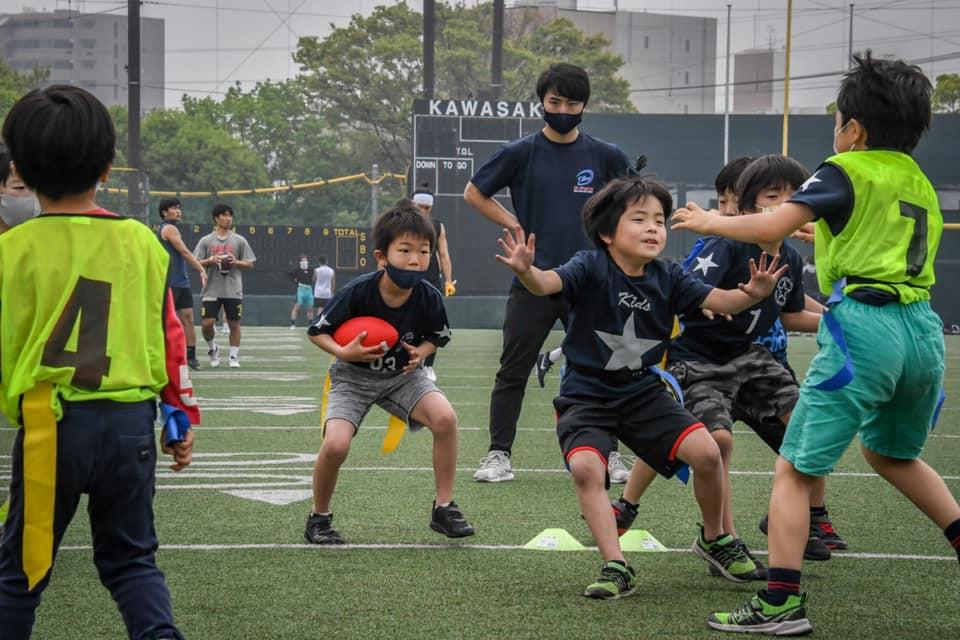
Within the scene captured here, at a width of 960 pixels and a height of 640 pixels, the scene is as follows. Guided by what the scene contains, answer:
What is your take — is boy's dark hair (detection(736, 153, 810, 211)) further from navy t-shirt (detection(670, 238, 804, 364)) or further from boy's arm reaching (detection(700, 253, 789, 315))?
boy's arm reaching (detection(700, 253, 789, 315))

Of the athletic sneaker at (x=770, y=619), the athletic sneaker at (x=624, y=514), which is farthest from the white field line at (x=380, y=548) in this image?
the athletic sneaker at (x=770, y=619)

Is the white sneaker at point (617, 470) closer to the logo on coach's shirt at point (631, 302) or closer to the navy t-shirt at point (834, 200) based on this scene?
the logo on coach's shirt at point (631, 302)

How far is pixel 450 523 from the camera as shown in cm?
600

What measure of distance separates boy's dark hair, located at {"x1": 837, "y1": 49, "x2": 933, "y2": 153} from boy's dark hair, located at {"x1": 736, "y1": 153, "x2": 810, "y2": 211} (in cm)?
105

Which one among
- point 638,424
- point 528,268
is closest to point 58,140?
point 528,268

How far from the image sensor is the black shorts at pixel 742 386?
5.76m

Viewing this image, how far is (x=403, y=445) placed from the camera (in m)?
9.57

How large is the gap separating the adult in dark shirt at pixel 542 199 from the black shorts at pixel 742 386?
202 cm

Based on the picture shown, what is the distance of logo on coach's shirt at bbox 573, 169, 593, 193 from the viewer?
309 inches

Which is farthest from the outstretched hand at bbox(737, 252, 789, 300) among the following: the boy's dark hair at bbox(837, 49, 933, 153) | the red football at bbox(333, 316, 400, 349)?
the red football at bbox(333, 316, 400, 349)

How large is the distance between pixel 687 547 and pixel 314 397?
25.2 ft

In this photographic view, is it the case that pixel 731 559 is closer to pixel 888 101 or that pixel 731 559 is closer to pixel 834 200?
pixel 834 200

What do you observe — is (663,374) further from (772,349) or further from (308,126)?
(308,126)

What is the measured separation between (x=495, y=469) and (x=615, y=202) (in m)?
2.92
